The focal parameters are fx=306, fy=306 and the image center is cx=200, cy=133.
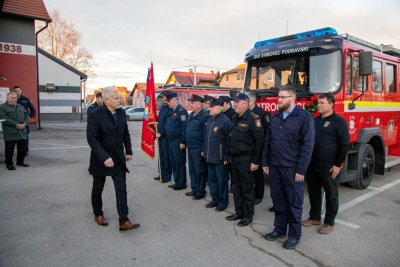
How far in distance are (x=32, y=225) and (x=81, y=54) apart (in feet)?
148

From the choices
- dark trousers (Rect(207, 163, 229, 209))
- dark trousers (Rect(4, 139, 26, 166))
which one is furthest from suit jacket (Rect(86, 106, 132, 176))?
dark trousers (Rect(4, 139, 26, 166))

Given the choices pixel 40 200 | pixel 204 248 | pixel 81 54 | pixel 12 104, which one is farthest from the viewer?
pixel 81 54

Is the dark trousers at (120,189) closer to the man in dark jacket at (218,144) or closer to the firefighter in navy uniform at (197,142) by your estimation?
the man in dark jacket at (218,144)

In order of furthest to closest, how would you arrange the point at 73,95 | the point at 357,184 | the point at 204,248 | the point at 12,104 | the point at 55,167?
the point at 73,95 < the point at 55,167 < the point at 12,104 < the point at 357,184 < the point at 204,248

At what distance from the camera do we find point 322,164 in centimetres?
405

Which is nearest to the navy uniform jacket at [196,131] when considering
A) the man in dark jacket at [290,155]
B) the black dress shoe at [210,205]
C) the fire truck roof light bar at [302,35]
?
the black dress shoe at [210,205]

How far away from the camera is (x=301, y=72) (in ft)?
17.9

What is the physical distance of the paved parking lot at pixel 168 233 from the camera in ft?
11.1

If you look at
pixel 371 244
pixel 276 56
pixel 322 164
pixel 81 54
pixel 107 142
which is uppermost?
pixel 81 54

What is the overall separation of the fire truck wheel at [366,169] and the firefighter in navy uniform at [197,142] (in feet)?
9.60

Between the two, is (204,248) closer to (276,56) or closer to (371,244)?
(371,244)

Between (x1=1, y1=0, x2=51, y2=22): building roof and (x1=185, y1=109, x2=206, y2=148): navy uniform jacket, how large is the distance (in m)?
14.0

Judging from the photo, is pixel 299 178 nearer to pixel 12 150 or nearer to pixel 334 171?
pixel 334 171

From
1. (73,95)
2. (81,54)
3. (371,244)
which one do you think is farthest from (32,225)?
(81,54)
